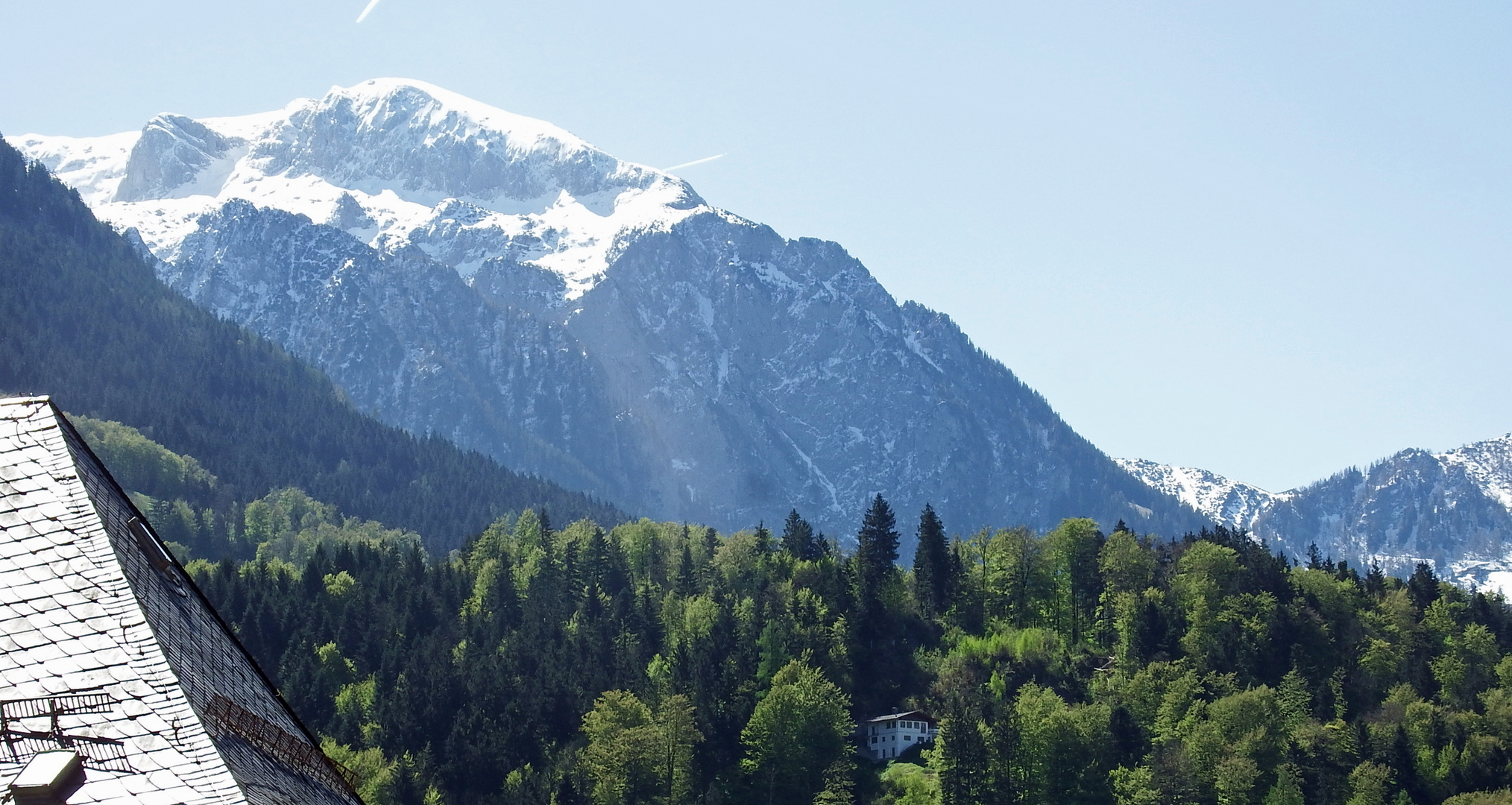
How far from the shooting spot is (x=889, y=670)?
506 feet

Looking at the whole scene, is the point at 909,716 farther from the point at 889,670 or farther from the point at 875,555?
the point at 875,555

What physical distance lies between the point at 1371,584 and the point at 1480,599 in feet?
38.2

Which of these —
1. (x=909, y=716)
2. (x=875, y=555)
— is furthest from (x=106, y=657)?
(x=875, y=555)

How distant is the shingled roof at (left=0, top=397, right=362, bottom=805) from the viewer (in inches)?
343

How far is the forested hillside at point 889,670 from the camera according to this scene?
415 feet

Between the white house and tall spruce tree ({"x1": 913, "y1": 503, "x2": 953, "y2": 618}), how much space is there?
22244mm

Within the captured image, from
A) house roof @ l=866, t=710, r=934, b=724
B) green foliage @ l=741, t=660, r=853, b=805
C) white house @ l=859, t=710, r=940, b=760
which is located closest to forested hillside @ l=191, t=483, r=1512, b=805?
green foliage @ l=741, t=660, r=853, b=805

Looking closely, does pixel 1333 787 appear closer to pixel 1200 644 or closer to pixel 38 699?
pixel 1200 644

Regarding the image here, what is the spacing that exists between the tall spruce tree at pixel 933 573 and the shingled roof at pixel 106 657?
154m

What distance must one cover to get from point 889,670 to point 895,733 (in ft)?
46.0

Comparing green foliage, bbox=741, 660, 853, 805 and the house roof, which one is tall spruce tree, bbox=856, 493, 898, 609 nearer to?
the house roof

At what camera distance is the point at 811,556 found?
593 feet

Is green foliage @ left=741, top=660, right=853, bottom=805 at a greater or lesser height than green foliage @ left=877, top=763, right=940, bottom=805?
greater

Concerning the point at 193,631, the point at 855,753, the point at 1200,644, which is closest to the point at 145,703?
the point at 193,631
